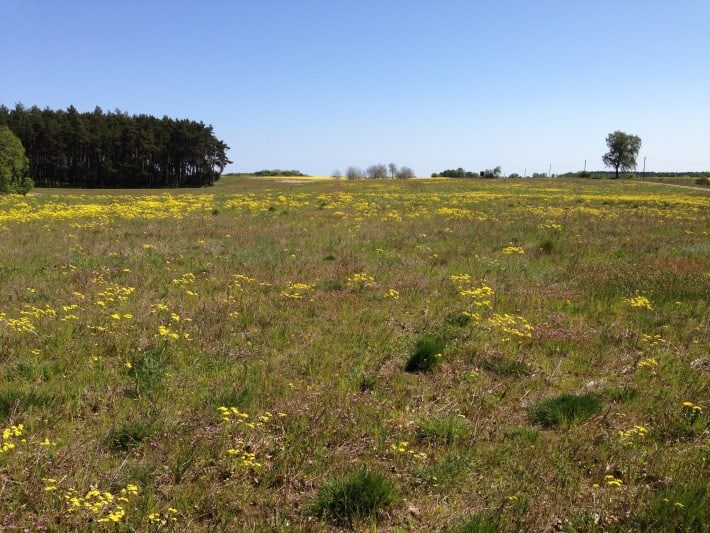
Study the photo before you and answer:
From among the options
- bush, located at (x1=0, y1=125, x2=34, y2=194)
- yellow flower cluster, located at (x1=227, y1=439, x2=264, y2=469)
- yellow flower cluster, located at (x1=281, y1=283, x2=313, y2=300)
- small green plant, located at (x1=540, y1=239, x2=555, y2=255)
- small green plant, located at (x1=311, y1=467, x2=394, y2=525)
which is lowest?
small green plant, located at (x1=311, y1=467, x2=394, y2=525)

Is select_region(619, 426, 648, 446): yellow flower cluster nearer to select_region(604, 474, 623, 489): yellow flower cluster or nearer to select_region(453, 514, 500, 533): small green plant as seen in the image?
select_region(604, 474, 623, 489): yellow flower cluster

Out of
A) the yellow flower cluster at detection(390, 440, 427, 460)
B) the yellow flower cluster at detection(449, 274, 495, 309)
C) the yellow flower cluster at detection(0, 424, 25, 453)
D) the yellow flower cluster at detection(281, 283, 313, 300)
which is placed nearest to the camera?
the yellow flower cluster at detection(0, 424, 25, 453)

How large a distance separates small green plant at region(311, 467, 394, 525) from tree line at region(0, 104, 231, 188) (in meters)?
91.9

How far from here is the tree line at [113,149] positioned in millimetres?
81750

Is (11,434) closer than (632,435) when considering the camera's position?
Yes

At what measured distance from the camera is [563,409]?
5.68 m

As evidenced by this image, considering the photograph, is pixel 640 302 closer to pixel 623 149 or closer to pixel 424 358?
pixel 424 358

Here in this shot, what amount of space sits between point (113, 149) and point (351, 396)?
95039 millimetres

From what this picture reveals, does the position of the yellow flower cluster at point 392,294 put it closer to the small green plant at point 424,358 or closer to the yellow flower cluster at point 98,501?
the small green plant at point 424,358

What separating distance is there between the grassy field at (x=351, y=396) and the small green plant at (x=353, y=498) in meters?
0.02

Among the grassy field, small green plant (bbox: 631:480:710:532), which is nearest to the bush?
the grassy field

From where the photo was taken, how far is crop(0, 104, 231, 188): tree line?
81.8m

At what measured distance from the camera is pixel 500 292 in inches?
428

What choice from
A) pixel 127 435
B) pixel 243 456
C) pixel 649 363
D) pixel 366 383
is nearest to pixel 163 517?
pixel 243 456
